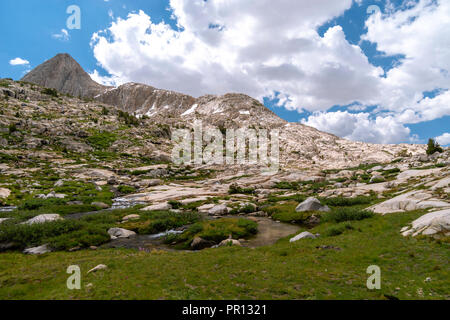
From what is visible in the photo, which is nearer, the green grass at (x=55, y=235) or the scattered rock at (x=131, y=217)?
the green grass at (x=55, y=235)

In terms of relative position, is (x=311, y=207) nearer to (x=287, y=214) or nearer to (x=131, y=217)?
(x=287, y=214)

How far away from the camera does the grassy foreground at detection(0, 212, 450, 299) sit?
9.38m

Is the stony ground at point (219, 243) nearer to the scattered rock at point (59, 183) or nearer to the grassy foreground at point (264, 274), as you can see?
the grassy foreground at point (264, 274)

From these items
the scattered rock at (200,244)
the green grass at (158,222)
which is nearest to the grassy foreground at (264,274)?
the scattered rock at (200,244)

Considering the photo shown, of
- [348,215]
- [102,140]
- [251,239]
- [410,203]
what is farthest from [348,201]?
[102,140]

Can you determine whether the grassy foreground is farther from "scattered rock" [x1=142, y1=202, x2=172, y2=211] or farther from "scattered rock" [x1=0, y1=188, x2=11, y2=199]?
"scattered rock" [x1=0, y1=188, x2=11, y2=199]

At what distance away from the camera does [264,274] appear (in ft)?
39.6

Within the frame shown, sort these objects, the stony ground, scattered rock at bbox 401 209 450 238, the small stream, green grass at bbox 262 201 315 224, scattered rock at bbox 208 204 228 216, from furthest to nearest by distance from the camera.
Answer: scattered rock at bbox 208 204 228 216, green grass at bbox 262 201 315 224, the small stream, scattered rock at bbox 401 209 450 238, the stony ground

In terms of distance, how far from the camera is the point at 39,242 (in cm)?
2056

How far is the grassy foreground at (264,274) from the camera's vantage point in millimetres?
9375

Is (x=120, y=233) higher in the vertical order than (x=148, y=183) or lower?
lower

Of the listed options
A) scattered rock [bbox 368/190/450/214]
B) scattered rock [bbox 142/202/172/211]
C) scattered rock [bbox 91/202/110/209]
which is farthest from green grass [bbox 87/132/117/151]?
scattered rock [bbox 368/190/450/214]

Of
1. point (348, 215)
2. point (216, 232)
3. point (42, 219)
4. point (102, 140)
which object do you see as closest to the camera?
point (216, 232)
